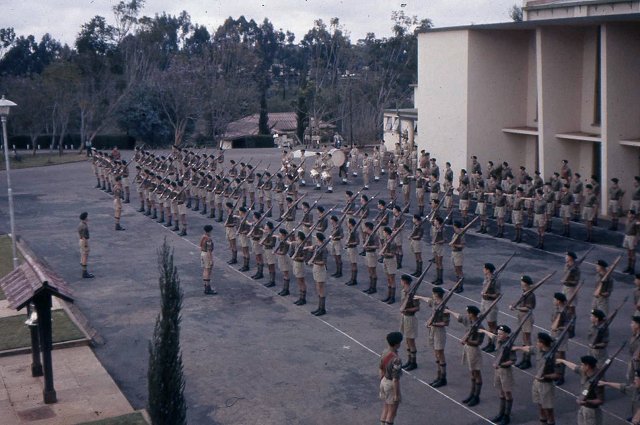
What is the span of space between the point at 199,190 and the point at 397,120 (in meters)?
19.4

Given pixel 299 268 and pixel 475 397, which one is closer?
pixel 475 397

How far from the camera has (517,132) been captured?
94.0 ft

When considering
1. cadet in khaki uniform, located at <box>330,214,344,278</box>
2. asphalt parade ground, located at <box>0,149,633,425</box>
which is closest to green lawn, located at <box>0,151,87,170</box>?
asphalt parade ground, located at <box>0,149,633,425</box>

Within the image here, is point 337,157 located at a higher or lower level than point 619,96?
lower

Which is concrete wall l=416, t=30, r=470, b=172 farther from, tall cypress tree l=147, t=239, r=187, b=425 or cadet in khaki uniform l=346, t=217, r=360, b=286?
tall cypress tree l=147, t=239, r=187, b=425

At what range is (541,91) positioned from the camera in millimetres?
26125

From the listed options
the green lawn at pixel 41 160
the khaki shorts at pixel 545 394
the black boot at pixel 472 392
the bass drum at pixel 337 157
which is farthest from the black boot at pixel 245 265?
the green lawn at pixel 41 160

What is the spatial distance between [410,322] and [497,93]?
1854cm

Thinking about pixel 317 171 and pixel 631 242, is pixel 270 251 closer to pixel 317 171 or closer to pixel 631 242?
pixel 631 242

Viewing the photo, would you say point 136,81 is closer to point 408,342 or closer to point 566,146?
point 566,146

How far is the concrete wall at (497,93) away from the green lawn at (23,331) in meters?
17.4

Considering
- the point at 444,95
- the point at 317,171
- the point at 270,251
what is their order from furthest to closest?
the point at 317,171 < the point at 444,95 < the point at 270,251

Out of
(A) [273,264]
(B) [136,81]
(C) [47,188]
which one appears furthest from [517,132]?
(B) [136,81]

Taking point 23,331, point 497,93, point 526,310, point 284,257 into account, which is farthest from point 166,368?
point 497,93
